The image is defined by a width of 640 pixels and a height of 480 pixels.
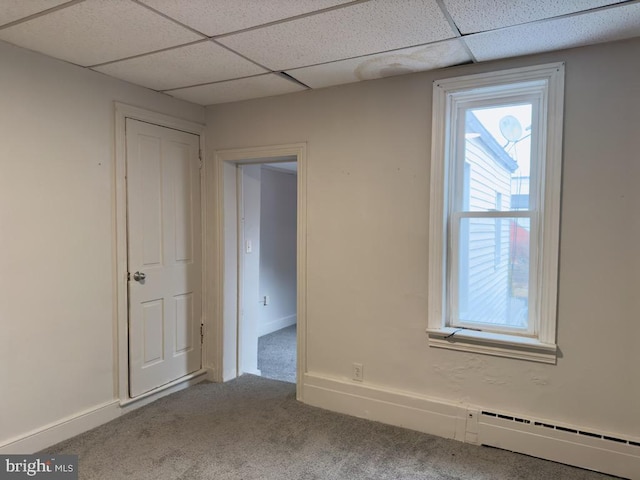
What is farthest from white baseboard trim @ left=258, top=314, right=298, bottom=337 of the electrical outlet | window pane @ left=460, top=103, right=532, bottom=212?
window pane @ left=460, top=103, right=532, bottom=212

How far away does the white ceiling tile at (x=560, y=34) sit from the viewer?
1936mm

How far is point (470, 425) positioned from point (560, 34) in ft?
7.36

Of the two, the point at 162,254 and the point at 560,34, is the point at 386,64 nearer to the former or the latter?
the point at 560,34

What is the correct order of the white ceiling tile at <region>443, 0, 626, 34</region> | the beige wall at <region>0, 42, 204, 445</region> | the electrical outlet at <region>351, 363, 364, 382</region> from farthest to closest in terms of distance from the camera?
the electrical outlet at <region>351, 363, 364, 382</region>, the beige wall at <region>0, 42, 204, 445</region>, the white ceiling tile at <region>443, 0, 626, 34</region>

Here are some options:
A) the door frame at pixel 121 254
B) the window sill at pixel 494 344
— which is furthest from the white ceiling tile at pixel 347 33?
the window sill at pixel 494 344

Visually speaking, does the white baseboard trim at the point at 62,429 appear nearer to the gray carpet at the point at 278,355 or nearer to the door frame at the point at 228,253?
the door frame at the point at 228,253

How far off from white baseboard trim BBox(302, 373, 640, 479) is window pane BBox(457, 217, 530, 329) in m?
0.59

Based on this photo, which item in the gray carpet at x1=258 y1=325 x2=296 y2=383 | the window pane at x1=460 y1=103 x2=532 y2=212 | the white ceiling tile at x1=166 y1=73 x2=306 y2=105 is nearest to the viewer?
the window pane at x1=460 y1=103 x2=532 y2=212

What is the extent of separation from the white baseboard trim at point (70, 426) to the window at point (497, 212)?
218 cm

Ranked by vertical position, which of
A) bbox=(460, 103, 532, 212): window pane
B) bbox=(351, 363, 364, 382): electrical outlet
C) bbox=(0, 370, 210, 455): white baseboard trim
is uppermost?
bbox=(460, 103, 532, 212): window pane

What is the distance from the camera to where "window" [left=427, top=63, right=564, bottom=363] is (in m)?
2.40

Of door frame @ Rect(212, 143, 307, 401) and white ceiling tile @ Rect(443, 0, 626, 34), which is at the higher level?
white ceiling tile @ Rect(443, 0, 626, 34)

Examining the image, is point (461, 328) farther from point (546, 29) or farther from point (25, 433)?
point (25, 433)

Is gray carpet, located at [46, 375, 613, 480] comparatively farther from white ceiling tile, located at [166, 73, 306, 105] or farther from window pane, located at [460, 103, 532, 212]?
white ceiling tile, located at [166, 73, 306, 105]
